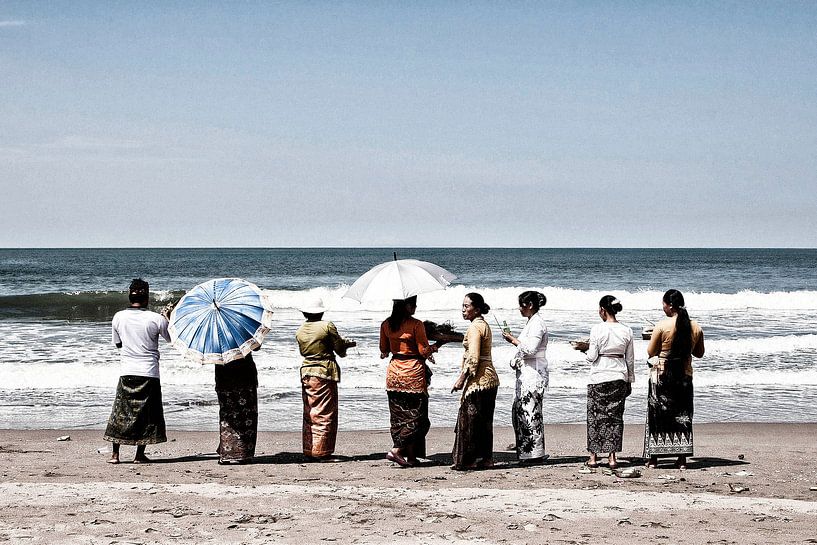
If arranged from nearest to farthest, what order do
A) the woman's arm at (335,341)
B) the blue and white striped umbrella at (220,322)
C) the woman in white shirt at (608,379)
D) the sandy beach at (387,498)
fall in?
the sandy beach at (387,498) → the blue and white striped umbrella at (220,322) → the woman in white shirt at (608,379) → the woman's arm at (335,341)

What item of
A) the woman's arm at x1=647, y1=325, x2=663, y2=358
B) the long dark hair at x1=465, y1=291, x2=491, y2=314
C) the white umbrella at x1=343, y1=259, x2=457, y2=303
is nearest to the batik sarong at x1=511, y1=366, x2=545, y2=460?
the long dark hair at x1=465, y1=291, x2=491, y2=314

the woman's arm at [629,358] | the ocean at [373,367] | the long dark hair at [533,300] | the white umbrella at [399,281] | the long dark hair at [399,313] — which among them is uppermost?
the white umbrella at [399,281]

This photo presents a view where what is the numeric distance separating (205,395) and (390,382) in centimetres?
481

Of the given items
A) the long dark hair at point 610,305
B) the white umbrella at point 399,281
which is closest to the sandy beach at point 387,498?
the long dark hair at point 610,305

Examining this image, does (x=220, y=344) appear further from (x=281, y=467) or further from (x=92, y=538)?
(x=92, y=538)

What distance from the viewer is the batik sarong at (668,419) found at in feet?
22.9

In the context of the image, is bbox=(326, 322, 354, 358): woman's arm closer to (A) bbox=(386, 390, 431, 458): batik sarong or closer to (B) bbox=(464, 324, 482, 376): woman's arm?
(A) bbox=(386, 390, 431, 458): batik sarong

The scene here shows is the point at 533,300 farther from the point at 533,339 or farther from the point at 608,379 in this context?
the point at 608,379

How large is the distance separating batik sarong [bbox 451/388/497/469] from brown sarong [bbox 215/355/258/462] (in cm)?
179

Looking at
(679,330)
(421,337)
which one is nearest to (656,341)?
(679,330)

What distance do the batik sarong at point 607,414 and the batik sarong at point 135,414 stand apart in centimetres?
367

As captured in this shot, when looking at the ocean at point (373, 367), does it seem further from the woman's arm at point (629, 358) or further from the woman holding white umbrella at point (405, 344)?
the woman's arm at point (629, 358)

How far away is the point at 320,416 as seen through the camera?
24.1 ft

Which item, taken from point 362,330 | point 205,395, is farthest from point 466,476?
point 362,330
